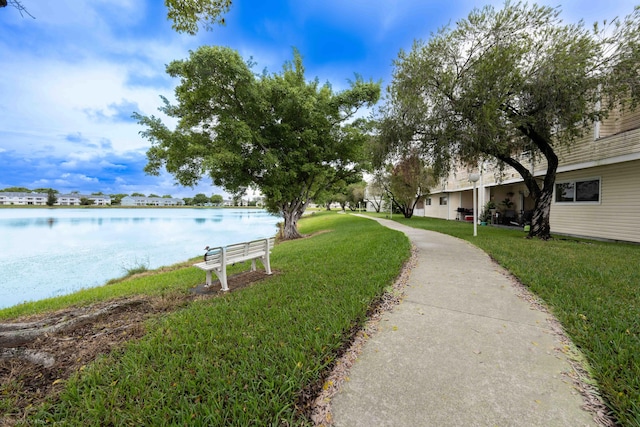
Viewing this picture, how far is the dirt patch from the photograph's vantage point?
84.4 inches

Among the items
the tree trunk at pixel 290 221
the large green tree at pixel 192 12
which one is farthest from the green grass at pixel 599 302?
the tree trunk at pixel 290 221

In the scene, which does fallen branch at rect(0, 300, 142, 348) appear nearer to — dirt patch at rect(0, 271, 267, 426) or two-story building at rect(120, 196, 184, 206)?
dirt patch at rect(0, 271, 267, 426)

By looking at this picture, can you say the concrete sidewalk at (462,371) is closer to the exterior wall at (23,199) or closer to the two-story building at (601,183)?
the two-story building at (601,183)

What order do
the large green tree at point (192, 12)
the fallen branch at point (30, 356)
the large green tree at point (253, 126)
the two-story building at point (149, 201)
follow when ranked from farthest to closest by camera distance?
the two-story building at point (149, 201)
the large green tree at point (253, 126)
the large green tree at point (192, 12)
the fallen branch at point (30, 356)

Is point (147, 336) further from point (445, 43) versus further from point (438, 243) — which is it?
point (445, 43)

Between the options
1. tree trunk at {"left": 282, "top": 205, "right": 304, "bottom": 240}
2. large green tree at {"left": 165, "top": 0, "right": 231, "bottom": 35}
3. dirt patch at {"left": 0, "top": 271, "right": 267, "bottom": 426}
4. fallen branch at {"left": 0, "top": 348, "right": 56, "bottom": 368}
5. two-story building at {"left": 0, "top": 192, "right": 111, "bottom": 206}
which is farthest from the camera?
two-story building at {"left": 0, "top": 192, "right": 111, "bottom": 206}

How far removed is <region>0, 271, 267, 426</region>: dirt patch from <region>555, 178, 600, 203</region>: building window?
1509 centimetres

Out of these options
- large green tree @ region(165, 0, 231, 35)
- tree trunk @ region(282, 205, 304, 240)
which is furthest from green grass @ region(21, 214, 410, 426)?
tree trunk @ region(282, 205, 304, 240)

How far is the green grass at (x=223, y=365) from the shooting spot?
1.92m

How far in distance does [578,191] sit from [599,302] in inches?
418

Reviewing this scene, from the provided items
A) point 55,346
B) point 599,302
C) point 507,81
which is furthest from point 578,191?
point 55,346

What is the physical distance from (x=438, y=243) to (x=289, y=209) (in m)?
9.65

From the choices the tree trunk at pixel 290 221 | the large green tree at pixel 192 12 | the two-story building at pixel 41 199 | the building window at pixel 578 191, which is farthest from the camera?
the two-story building at pixel 41 199

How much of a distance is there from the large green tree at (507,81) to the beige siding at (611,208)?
258 centimetres
